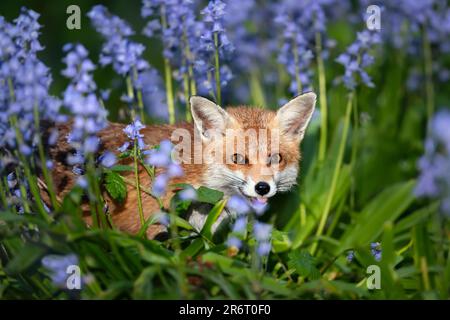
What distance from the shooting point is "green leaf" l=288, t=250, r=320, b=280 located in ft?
15.4

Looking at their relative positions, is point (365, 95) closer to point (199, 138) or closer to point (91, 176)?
point (199, 138)

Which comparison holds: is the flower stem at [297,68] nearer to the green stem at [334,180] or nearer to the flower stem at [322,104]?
the flower stem at [322,104]

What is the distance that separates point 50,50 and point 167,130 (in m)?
4.75

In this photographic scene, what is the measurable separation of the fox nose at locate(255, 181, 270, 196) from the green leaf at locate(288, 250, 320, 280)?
467mm

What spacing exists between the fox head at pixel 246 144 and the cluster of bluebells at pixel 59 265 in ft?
4.59

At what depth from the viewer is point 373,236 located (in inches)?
230

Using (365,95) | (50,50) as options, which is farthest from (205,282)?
(50,50)

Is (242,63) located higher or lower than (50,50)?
lower

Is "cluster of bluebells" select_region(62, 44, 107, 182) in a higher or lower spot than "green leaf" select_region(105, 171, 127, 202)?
higher

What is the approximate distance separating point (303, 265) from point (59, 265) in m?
1.54

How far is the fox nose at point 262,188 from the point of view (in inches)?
196

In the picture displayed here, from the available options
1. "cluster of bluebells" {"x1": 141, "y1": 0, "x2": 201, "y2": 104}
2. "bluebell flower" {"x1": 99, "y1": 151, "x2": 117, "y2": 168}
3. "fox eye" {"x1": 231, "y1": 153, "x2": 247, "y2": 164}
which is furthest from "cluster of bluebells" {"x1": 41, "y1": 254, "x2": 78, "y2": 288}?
→ "cluster of bluebells" {"x1": 141, "y1": 0, "x2": 201, "y2": 104}

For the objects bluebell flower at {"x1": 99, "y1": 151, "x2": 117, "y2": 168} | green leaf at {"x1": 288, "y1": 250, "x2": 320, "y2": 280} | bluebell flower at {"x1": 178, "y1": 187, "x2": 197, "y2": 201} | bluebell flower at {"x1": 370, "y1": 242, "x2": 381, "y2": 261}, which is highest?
bluebell flower at {"x1": 99, "y1": 151, "x2": 117, "y2": 168}

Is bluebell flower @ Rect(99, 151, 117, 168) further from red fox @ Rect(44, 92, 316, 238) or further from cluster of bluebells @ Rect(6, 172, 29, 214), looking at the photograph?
red fox @ Rect(44, 92, 316, 238)
